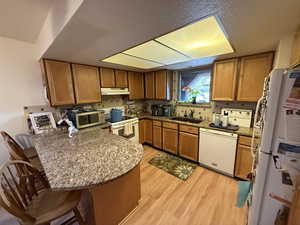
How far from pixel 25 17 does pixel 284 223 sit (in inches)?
128

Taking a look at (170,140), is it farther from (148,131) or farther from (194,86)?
(194,86)

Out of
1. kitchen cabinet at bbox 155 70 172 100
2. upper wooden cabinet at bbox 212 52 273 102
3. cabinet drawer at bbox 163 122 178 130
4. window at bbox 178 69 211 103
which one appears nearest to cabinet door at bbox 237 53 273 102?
upper wooden cabinet at bbox 212 52 273 102

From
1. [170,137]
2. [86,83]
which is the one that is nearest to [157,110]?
[170,137]

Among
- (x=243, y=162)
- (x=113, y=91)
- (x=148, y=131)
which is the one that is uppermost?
(x=113, y=91)

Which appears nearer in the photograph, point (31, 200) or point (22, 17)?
point (31, 200)

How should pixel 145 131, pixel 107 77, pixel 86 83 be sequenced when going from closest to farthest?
pixel 86 83
pixel 107 77
pixel 145 131

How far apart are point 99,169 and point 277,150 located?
1.48 metres

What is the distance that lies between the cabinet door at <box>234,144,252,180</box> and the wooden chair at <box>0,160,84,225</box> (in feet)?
7.75

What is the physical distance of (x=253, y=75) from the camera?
→ 6.57 ft

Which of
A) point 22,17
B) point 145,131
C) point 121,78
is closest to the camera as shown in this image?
point 22,17

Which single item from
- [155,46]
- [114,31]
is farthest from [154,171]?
[114,31]

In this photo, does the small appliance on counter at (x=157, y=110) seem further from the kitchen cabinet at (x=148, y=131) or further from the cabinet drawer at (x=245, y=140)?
the cabinet drawer at (x=245, y=140)

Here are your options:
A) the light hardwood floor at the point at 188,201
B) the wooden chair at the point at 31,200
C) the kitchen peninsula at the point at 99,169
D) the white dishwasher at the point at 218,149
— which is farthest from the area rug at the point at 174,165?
the wooden chair at the point at 31,200

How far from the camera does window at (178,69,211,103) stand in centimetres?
294
